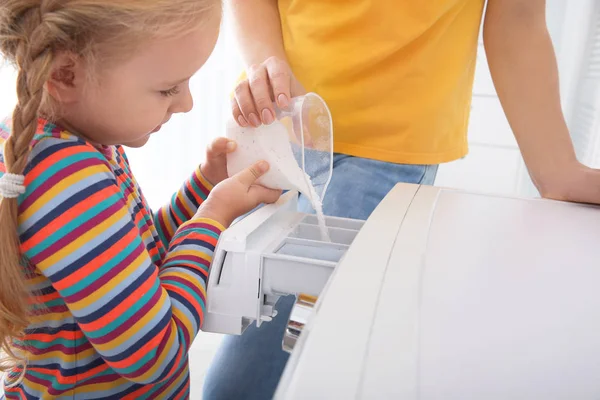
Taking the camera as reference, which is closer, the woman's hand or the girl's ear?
the girl's ear

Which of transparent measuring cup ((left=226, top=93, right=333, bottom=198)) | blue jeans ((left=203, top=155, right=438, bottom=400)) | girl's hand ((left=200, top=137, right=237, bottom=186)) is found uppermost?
transparent measuring cup ((left=226, top=93, right=333, bottom=198))

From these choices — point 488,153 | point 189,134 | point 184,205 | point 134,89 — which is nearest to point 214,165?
point 184,205

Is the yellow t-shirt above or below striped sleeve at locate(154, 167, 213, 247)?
above

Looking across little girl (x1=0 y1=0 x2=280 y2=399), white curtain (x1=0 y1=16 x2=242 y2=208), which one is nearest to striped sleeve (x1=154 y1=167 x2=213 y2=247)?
little girl (x1=0 y1=0 x2=280 y2=399)

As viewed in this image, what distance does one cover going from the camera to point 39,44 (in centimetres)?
51

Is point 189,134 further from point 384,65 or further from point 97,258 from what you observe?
point 97,258

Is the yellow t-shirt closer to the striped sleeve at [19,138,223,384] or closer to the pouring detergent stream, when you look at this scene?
the pouring detergent stream

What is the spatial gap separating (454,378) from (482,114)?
6.85ft

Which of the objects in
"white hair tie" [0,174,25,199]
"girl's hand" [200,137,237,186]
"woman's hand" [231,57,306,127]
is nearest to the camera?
"white hair tie" [0,174,25,199]

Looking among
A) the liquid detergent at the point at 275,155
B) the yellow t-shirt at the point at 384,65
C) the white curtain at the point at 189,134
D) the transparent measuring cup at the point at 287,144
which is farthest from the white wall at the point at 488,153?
the liquid detergent at the point at 275,155

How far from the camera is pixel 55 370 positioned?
606 millimetres

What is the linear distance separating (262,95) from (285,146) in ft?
0.26

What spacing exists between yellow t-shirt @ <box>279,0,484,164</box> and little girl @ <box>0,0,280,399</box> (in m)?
0.38

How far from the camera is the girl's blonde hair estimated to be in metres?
0.50
